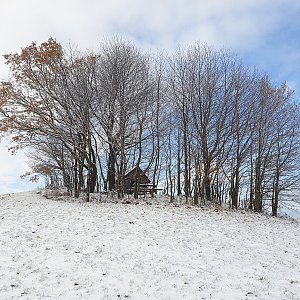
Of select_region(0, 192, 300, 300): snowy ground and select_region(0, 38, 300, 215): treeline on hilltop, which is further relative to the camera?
select_region(0, 38, 300, 215): treeline on hilltop

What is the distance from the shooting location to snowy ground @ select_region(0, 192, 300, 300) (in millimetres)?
6105

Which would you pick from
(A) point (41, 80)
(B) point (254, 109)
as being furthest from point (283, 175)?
(A) point (41, 80)

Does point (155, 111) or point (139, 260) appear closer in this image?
point (139, 260)

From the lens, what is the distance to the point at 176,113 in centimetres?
2400

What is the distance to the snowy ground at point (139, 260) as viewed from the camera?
6105 mm

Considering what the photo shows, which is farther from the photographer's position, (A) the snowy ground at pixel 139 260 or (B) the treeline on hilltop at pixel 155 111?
(B) the treeline on hilltop at pixel 155 111

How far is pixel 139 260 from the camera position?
795 cm

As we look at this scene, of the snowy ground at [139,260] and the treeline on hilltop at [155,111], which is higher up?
the treeline on hilltop at [155,111]

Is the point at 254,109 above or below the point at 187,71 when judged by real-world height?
below

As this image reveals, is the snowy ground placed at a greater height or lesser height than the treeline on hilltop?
lesser

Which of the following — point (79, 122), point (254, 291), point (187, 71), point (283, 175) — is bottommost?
point (254, 291)

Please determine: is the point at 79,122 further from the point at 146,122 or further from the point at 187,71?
the point at 187,71

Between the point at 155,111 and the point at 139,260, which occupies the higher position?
the point at 155,111

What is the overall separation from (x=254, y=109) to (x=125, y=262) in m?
17.2
